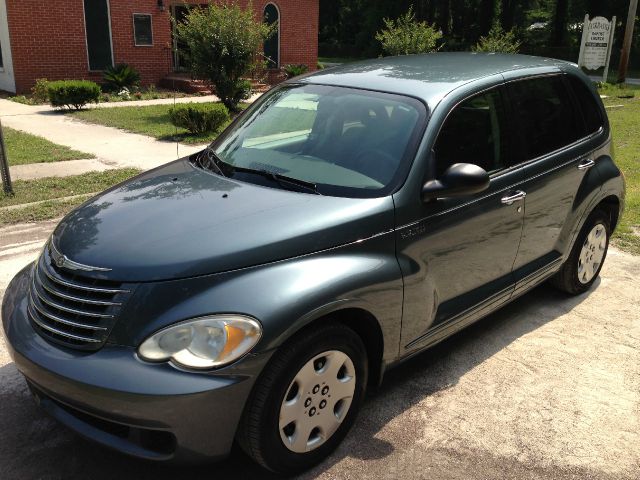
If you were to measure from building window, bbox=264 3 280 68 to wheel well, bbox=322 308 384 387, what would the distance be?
19415 millimetres

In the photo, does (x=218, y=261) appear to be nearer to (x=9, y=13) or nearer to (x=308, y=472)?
(x=308, y=472)

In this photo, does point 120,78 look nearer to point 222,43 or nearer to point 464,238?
point 222,43

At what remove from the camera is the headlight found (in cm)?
241

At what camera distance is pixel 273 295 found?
255cm

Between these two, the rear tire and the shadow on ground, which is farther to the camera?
Result: the rear tire

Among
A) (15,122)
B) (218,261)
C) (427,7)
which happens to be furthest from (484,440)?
(427,7)

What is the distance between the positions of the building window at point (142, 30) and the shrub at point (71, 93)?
15.0ft

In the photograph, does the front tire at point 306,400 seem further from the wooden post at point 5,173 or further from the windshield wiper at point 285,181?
the wooden post at point 5,173

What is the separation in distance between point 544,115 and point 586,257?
1.30 metres

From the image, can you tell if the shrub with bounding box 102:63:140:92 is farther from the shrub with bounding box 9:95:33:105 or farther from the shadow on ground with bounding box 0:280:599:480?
the shadow on ground with bounding box 0:280:599:480

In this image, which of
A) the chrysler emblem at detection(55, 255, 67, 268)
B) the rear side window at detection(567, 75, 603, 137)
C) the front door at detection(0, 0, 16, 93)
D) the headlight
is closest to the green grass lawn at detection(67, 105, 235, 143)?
the front door at detection(0, 0, 16, 93)

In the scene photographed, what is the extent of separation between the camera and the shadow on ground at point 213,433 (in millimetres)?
2840

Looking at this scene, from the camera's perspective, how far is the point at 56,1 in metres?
17.1

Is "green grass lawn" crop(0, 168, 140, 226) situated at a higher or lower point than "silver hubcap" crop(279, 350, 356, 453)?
lower
